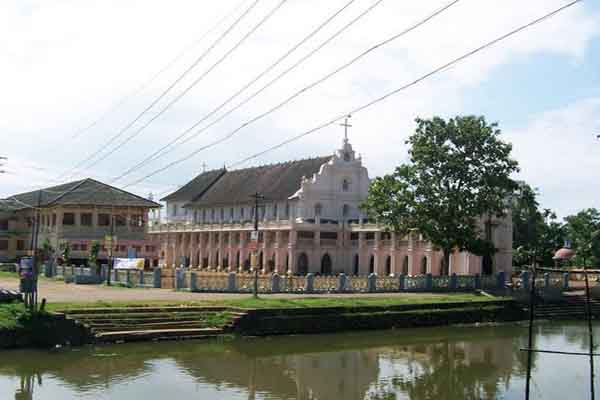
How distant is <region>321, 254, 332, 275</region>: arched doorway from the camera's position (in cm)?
5992

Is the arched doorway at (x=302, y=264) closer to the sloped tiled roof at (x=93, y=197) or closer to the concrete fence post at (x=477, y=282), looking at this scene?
the sloped tiled roof at (x=93, y=197)

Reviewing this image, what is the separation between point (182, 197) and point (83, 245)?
17343 millimetres

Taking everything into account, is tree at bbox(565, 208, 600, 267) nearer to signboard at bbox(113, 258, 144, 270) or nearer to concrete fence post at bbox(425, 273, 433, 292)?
concrete fence post at bbox(425, 273, 433, 292)

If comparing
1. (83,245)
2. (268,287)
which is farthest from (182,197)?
(268,287)

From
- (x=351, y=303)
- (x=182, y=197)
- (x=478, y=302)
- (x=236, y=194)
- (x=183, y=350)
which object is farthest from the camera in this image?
(x=182, y=197)

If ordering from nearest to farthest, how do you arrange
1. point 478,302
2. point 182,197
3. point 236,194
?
point 478,302 < point 236,194 < point 182,197

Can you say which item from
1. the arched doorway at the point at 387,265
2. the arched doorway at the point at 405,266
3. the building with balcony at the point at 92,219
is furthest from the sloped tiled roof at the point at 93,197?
the arched doorway at the point at 405,266

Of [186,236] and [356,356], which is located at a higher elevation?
[186,236]

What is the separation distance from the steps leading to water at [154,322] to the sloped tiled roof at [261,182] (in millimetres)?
33519

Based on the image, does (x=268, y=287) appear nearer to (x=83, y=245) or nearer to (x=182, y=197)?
(x=83, y=245)

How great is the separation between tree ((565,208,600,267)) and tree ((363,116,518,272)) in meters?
14.8

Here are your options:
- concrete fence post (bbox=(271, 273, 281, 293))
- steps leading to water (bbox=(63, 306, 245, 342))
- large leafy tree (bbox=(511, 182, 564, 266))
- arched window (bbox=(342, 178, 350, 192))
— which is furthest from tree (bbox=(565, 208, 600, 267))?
steps leading to water (bbox=(63, 306, 245, 342))

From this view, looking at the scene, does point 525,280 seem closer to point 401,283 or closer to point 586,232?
point 401,283

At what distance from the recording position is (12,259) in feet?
243
